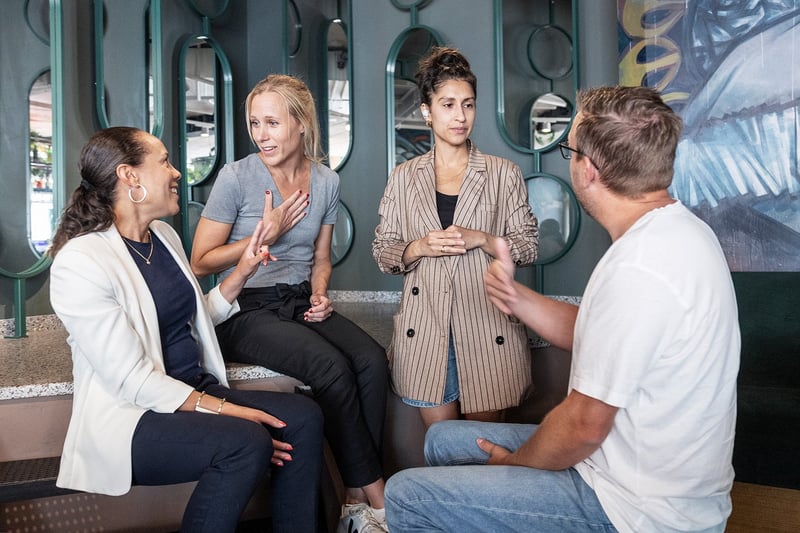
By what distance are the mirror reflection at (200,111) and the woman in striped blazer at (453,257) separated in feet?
6.58

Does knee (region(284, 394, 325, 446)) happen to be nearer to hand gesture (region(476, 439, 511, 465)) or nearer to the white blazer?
the white blazer

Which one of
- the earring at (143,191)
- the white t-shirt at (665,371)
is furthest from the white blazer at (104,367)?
the white t-shirt at (665,371)

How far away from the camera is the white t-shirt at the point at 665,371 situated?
1.13 m

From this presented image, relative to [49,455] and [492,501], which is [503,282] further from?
[49,455]

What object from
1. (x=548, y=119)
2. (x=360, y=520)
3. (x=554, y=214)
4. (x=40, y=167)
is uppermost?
(x=548, y=119)

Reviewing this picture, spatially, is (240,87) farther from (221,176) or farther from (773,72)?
(773,72)

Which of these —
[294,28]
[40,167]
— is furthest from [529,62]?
[40,167]

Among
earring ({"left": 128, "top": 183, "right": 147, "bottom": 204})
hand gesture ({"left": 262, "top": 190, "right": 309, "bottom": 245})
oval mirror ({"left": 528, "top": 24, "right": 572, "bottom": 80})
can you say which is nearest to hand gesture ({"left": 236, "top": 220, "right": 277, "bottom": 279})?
hand gesture ({"left": 262, "top": 190, "right": 309, "bottom": 245})

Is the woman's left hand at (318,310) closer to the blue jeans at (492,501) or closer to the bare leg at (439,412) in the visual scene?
the bare leg at (439,412)

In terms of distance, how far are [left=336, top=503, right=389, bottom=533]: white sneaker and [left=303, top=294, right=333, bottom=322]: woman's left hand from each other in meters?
0.60

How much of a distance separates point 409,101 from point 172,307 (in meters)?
2.44

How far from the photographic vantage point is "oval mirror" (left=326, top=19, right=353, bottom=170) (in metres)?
4.10

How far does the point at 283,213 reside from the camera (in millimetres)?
2199

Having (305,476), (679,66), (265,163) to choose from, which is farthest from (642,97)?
(679,66)
